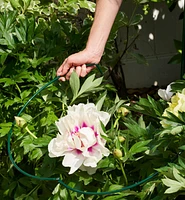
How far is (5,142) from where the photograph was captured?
1.79 meters

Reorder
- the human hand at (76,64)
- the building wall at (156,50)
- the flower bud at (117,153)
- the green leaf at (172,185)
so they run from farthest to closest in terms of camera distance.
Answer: the building wall at (156,50) < the human hand at (76,64) < the flower bud at (117,153) < the green leaf at (172,185)

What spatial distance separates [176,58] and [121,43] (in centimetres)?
73

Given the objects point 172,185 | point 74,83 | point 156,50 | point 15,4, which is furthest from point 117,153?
→ point 156,50

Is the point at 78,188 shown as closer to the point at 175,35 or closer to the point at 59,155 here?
the point at 59,155

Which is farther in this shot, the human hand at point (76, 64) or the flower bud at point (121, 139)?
the human hand at point (76, 64)

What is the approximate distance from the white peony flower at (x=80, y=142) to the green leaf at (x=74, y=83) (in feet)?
0.58

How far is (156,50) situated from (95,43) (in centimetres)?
283

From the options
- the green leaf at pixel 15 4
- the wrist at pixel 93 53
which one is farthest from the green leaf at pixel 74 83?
the green leaf at pixel 15 4

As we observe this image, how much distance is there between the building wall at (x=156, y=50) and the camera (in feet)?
14.2

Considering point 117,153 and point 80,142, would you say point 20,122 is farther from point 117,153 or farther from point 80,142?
point 117,153

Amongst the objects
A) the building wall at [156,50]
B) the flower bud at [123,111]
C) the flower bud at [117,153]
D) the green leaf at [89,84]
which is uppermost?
the green leaf at [89,84]

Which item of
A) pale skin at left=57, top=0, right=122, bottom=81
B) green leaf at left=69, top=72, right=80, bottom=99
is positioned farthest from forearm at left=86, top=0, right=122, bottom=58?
green leaf at left=69, top=72, right=80, bottom=99

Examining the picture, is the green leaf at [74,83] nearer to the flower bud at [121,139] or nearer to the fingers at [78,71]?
the fingers at [78,71]

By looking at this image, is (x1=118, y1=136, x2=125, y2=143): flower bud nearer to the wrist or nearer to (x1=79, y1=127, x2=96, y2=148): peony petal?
(x1=79, y1=127, x2=96, y2=148): peony petal
